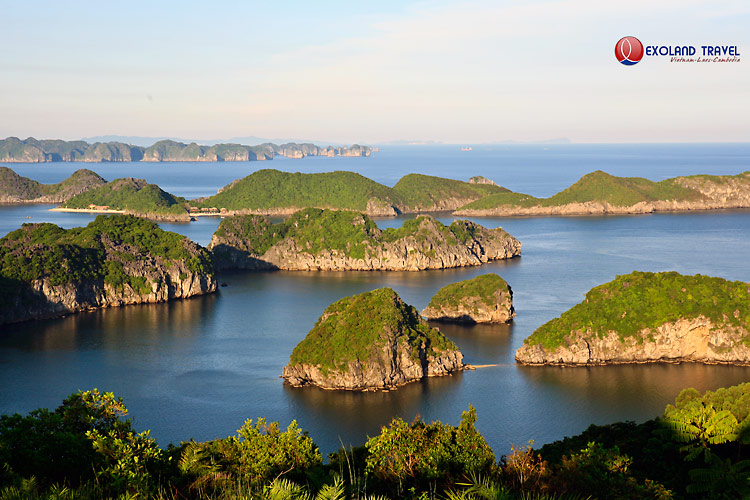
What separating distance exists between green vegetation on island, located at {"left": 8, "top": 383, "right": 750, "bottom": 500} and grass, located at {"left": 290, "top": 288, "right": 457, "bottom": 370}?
88.8 ft

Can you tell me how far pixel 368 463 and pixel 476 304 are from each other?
5994 cm

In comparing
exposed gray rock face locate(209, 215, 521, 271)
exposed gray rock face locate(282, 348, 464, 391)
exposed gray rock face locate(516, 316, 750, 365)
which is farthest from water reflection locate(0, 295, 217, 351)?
exposed gray rock face locate(516, 316, 750, 365)

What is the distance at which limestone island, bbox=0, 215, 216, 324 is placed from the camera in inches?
3681

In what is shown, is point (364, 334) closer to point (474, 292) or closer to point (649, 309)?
point (474, 292)

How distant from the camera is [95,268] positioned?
4063 inches

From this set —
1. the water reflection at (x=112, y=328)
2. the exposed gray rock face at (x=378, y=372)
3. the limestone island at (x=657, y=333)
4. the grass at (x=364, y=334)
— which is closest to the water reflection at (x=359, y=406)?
the exposed gray rock face at (x=378, y=372)

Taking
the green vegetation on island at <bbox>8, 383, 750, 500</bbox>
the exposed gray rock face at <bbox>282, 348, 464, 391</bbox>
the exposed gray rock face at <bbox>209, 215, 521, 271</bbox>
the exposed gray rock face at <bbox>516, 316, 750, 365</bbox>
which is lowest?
the exposed gray rock face at <bbox>282, 348, 464, 391</bbox>

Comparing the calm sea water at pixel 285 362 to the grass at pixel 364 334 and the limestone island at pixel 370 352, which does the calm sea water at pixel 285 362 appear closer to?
the limestone island at pixel 370 352

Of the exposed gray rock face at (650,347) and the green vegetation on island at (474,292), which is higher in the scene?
the green vegetation on island at (474,292)

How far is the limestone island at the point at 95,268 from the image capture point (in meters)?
93.5

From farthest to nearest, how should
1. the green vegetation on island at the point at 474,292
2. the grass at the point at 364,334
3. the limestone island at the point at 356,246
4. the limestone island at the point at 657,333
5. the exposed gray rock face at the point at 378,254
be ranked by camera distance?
the limestone island at the point at 356,246
the exposed gray rock face at the point at 378,254
the green vegetation on island at the point at 474,292
the limestone island at the point at 657,333
the grass at the point at 364,334

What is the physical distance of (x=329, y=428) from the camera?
56.4m

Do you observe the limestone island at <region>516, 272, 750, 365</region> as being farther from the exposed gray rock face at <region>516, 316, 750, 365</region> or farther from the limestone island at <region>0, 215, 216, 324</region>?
the limestone island at <region>0, 215, 216, 324</region>

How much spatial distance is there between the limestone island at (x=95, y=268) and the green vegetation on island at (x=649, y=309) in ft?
190
